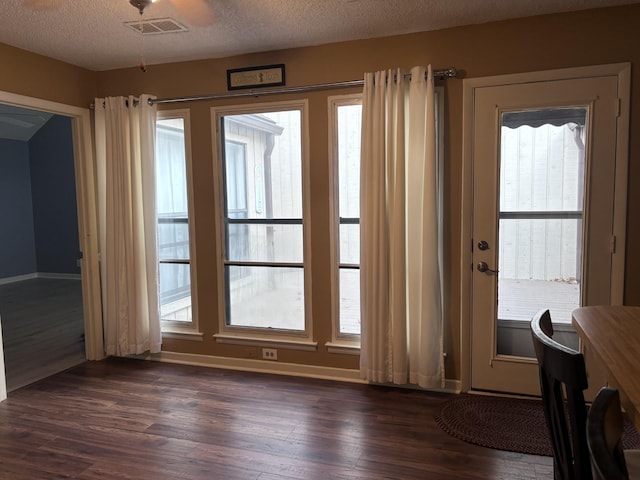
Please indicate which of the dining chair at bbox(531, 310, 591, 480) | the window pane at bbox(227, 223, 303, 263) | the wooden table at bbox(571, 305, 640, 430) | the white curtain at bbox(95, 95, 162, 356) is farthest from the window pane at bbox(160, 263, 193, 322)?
the dining chair at bbox(531, 310, 591, 480)

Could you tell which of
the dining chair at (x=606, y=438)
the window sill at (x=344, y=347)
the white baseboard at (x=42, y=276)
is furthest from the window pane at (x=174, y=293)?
the white baseboard at (x=42, y=276)

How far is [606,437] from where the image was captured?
78 centimetres

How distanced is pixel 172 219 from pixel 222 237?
54 cm

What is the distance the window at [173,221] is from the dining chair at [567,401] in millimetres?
3331

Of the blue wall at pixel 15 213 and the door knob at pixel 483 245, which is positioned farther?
the blue wall at pixel 15 213

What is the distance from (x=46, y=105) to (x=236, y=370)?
2674 millimetres

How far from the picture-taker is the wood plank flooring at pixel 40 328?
4078mm

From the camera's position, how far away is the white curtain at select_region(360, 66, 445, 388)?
3238 mm

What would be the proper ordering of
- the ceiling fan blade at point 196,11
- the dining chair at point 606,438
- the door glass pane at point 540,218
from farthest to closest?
the door glass pane at point 540,218
the ceiling fan blade at point 196,11
the dining chair at point 606,438

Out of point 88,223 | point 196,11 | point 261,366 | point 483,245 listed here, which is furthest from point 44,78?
point 483,245

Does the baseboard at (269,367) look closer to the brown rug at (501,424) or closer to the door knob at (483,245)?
the brown rug at (501,424)

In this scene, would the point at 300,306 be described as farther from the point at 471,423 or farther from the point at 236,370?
the point at 471,423

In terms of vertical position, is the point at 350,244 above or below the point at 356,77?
below

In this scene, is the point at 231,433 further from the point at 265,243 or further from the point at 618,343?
the point at 618,343
